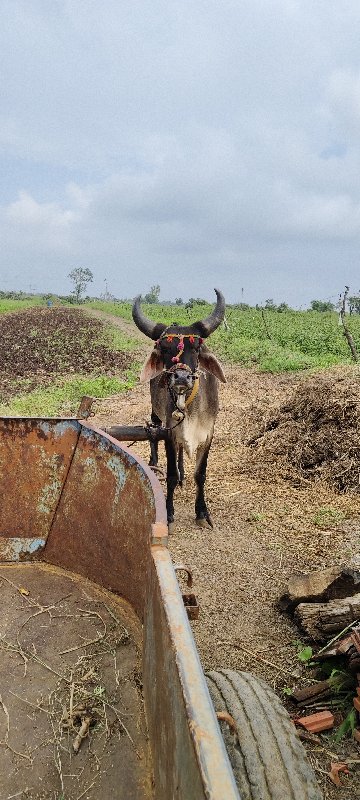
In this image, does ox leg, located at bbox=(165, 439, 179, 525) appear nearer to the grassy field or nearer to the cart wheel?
the cart wheel

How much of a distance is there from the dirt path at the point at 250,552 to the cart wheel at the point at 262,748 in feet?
2.73

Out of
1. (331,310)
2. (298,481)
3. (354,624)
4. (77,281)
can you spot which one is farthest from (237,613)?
(77,281)

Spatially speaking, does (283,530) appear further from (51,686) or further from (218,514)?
(51,686)

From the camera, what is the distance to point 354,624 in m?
3.43

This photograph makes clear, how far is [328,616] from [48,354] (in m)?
17.0

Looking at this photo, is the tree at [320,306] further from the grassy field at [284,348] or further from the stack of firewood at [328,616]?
the stack of firewood at [328,616]

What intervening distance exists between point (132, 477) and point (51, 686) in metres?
1.02

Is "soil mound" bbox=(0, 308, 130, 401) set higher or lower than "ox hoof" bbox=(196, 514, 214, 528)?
higher

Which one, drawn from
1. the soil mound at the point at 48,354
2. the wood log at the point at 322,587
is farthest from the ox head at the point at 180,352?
the soil mound at the point at 48,354

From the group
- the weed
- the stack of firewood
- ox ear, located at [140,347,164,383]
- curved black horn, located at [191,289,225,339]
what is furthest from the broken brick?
the weed

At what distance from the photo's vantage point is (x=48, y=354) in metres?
19.4

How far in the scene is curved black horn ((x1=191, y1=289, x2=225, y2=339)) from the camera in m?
5.57

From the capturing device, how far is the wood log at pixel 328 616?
11.3 ft

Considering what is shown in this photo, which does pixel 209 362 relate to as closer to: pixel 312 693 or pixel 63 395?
pixel 312 693
